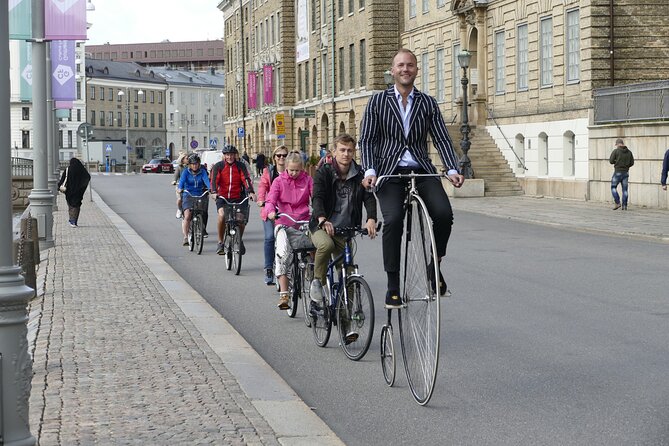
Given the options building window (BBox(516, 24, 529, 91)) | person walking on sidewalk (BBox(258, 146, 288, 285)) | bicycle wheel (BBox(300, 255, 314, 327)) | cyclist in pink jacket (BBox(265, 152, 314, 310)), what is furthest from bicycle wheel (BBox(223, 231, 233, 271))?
building window (BBox(516, 24, 529, 91))

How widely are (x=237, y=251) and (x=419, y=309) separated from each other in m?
9.95

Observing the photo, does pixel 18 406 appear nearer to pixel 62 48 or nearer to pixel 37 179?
pixel 37 179

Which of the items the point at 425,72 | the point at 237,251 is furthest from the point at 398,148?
the point at 425,72

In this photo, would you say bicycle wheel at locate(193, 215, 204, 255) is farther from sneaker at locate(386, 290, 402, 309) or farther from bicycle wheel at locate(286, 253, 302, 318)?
sneaker at locate(386, 290, 402, 309)

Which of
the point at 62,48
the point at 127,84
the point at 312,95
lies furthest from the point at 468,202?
the point at 127,84

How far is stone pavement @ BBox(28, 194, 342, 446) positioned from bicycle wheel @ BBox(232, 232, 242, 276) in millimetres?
2568

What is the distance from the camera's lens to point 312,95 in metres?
77.1

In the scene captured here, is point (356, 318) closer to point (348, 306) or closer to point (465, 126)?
point (348, 306)

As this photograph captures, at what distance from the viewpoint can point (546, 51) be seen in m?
41.0

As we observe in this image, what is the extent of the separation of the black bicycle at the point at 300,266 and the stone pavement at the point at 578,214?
12.0m

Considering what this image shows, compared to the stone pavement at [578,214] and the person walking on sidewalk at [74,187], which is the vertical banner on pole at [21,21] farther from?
the stone pavement at [578,214]

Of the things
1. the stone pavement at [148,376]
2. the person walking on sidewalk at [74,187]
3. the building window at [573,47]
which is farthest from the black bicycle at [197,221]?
the building window at [573,47]

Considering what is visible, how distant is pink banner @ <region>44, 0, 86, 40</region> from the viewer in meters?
19.1

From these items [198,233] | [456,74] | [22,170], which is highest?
[456,74]
